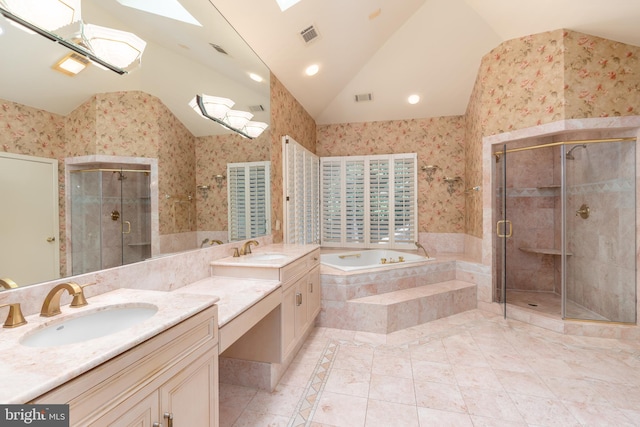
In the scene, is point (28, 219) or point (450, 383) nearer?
point (28, 219)

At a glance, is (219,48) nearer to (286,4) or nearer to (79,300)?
(286,4)

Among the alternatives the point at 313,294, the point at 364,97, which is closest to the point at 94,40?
the point at 313,294

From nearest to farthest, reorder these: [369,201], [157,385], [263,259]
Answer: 1. [157,385]
2. [263,259]
3. [369,201]

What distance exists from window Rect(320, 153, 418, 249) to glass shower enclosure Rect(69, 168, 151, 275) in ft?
11.6

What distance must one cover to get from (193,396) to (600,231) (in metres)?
3.99

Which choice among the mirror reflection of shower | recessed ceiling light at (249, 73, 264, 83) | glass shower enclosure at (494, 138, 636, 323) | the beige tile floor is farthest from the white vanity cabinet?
the mirror reflection of shower

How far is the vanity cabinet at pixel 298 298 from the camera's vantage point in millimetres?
2033

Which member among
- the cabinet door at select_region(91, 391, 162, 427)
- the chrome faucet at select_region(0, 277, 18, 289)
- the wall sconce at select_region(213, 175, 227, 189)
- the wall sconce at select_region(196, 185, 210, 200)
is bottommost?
the cabinet door at select_region(91, 391, 162, 427)

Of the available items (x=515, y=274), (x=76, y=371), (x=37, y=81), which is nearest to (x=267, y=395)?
(x=76, y=371)

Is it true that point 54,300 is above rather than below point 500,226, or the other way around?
below

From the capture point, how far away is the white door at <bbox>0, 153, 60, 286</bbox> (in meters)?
0.99

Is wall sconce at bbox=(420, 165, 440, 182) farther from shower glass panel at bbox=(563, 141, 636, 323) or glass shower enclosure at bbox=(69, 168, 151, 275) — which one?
glass shower enclosure at bbox=(69, 168, 151, 275)

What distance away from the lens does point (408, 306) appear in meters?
3.03

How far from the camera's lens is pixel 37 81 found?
1.07 metres
